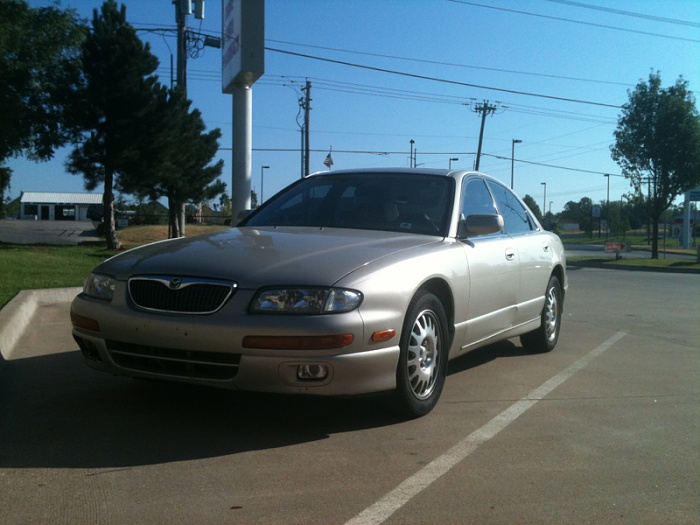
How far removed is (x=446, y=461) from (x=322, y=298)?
1.06m

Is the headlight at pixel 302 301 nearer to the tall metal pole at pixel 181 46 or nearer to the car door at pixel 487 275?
the car door at pixel 487 275

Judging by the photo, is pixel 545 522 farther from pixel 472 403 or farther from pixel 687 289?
pixel 687 289

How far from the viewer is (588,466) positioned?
387 cm

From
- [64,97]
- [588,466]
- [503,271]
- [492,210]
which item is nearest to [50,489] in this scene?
[588,466]

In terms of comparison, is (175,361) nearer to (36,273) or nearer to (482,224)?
(482,224)

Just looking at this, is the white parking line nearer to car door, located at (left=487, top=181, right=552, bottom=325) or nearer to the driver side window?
car door, located at (left=487, top=181, right=552, bottom=325)

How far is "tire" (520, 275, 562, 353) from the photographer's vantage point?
6.98 m

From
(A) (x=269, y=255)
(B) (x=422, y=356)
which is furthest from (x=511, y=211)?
(A) (x=269, y=255)

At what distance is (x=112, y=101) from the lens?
22.9m

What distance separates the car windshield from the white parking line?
1.31 m

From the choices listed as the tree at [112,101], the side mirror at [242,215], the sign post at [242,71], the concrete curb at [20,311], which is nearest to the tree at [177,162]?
the tree at [112,101]

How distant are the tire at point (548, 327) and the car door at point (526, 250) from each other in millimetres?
222

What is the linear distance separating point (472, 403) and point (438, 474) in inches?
58.9

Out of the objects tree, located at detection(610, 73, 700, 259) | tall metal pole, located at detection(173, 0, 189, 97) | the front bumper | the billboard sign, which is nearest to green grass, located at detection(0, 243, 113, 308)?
the front bumper
